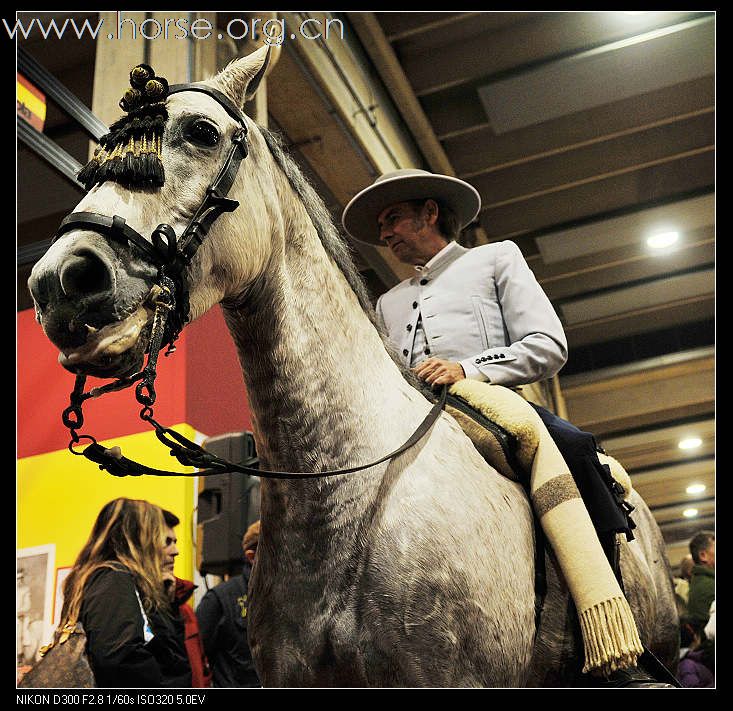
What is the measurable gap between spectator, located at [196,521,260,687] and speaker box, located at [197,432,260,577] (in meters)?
0.06

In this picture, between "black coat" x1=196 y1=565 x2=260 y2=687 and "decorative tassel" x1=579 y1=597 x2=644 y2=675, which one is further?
"black coat" x1=196 y1=565 x2=260 y2=687

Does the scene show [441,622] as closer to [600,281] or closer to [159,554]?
[159,554]

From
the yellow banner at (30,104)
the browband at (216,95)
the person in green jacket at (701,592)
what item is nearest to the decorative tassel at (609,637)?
the browband at (216,95)

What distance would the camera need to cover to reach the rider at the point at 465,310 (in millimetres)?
2146

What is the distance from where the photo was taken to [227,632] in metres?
3.51

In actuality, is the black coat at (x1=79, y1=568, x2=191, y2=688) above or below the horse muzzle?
below

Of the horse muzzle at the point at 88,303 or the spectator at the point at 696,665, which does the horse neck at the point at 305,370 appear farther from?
the spectator at the point at 696,665

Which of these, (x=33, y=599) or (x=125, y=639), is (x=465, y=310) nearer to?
(x=125, y=639)

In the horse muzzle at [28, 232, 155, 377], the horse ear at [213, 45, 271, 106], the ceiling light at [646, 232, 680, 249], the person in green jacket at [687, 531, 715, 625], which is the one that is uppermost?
the ceiling light at [646, 232, 680, 249]

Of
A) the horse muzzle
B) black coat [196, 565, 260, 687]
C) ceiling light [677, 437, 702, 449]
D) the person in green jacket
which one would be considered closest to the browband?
the horse muzzle

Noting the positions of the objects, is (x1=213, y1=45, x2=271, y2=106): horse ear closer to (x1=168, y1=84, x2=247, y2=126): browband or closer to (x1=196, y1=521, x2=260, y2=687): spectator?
(x1=168, y1=84, x2=247, y2=126): browband

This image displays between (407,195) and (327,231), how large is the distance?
77cm

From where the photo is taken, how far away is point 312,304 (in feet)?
6.08

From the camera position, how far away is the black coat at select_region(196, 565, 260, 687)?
137 inches
